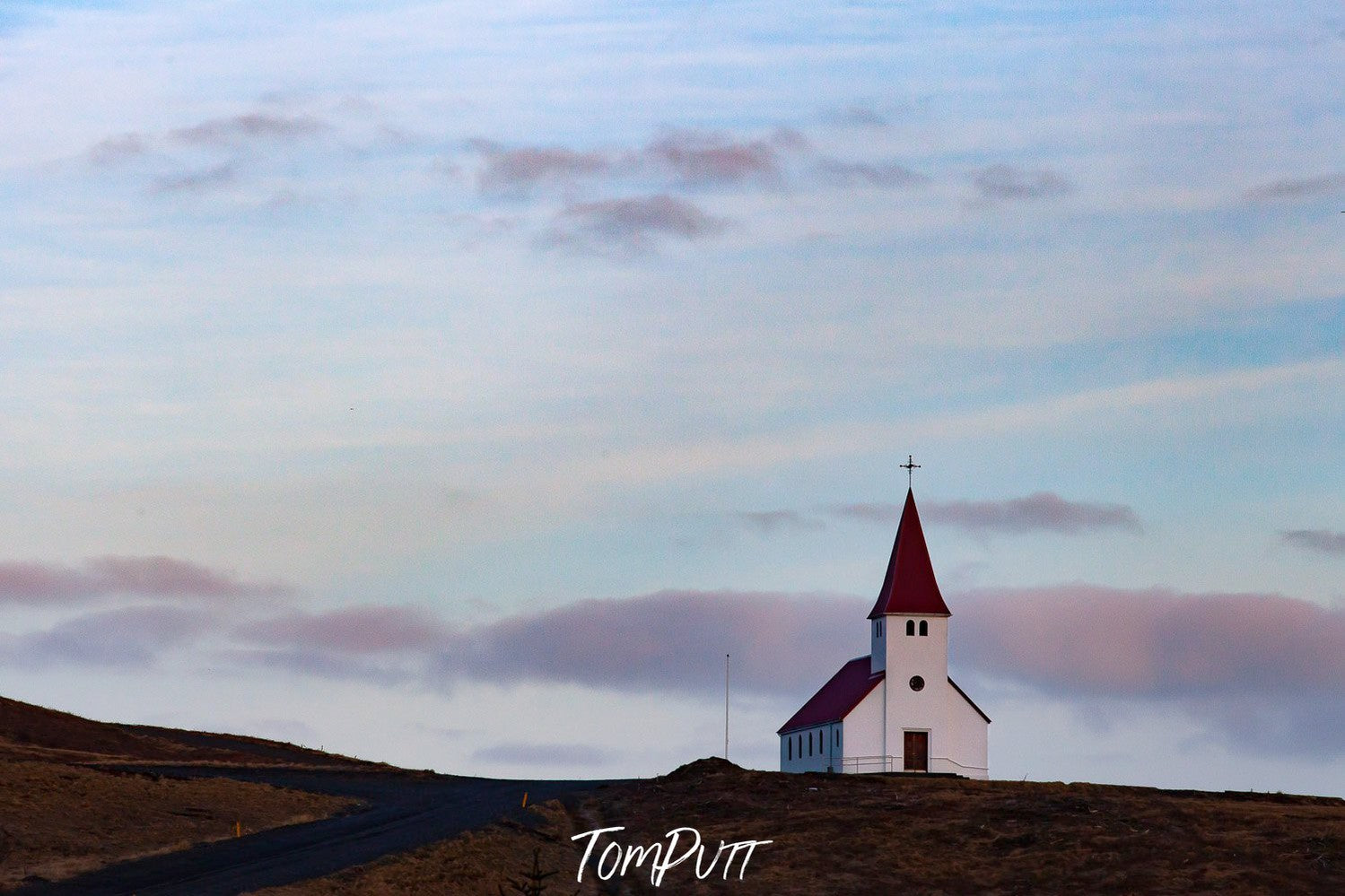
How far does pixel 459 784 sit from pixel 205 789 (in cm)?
1645

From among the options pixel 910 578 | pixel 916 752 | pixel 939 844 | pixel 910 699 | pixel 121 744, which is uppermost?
pixel 910 578

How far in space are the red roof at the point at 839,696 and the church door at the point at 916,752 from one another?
3372 millimetres

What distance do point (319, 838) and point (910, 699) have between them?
51.2m

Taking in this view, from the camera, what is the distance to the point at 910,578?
96.6 meters

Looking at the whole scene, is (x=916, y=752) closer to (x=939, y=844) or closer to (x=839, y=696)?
(x=839, y=696)

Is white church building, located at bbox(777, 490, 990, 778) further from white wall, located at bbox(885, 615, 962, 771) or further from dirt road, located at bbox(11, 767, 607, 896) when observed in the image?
dirt road, located at bbox(11, 767, 607, 896)

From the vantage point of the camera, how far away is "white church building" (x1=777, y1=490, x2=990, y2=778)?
308 feet

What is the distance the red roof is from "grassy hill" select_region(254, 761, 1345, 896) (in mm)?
34255

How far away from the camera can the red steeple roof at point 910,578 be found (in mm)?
95500

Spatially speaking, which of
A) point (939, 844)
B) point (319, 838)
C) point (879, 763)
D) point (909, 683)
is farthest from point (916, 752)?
point (319, 838)

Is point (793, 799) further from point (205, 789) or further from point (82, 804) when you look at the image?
point (82, 804)

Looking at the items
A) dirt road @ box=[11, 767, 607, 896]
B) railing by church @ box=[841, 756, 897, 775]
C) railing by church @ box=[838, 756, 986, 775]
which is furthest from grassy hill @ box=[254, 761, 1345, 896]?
railing by church @ box=[841, 756, 897, 775]

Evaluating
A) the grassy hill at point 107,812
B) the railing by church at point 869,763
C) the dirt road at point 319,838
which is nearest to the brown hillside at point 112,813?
the grassy hill at point 107,812

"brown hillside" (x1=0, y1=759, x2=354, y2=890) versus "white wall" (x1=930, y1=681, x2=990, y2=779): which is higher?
"white wall" (x1=930, y1=681, x2=990, y2=779)
